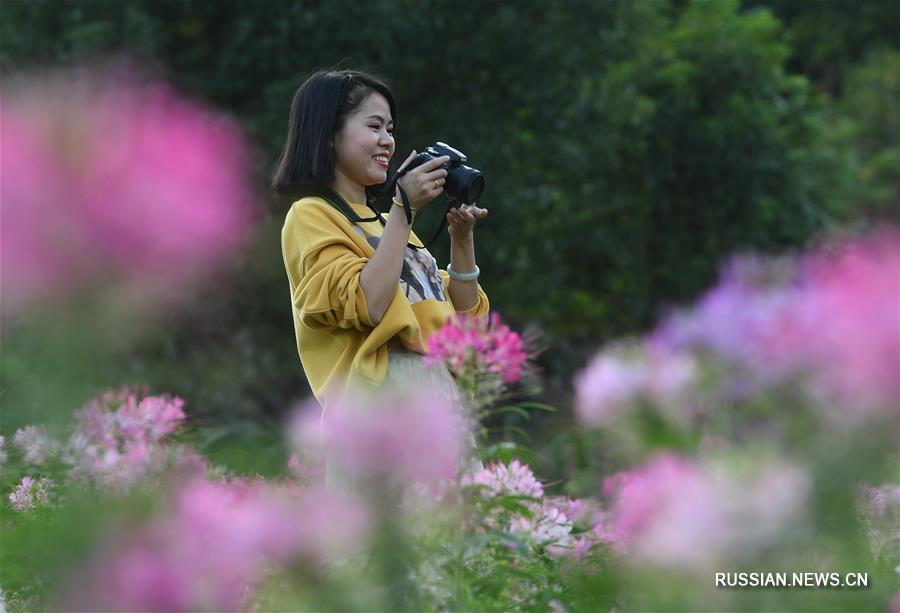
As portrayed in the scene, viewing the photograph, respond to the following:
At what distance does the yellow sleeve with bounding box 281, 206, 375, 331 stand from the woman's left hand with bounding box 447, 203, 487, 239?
0.23 m

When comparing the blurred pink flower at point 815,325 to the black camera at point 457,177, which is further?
the black camera at point 457,177

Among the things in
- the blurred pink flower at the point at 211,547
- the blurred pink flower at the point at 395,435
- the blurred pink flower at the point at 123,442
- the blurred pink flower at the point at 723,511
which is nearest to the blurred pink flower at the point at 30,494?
the blurred pink flower at the point at 123,442

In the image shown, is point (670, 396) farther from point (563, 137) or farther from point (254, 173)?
point (563, 137)

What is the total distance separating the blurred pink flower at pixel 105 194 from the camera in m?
0.69

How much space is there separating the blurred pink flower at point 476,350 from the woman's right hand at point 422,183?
3.19 ft

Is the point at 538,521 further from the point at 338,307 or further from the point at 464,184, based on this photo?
the point at 464,184

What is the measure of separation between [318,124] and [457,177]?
0.34 metres

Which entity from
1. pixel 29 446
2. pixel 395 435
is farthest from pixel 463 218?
pixel 395 435

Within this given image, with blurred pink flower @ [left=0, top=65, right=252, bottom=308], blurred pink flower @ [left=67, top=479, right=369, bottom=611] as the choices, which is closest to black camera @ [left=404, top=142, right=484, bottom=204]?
blurred pink flower @ [left=67, top=479, right=369, bottom=611]

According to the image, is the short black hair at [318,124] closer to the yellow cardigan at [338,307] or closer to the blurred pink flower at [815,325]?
the yellow cardigan at [338,307]

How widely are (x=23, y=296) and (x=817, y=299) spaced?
476 mm

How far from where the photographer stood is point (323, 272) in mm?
2252

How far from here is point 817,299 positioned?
0.77m

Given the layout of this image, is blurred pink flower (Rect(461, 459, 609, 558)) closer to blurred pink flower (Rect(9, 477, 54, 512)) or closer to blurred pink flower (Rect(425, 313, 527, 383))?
blurred pink flower (Rect(425, 313, 527, 383))
